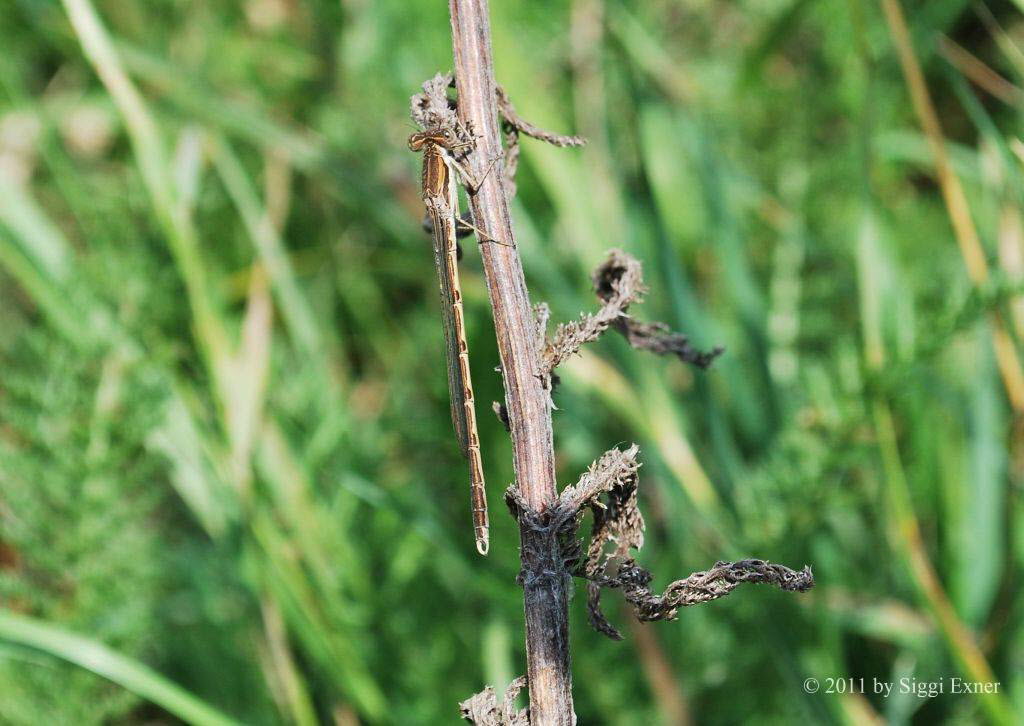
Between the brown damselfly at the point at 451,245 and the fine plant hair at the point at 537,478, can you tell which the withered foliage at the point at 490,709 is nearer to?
the fine plant hair at the point at 537,478

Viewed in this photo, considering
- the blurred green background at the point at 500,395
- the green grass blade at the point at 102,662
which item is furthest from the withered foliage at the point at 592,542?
the green grass blade at the point at 102,662

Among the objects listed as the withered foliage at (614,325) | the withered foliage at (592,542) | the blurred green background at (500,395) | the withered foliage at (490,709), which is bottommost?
the withered foliage at (490,709)

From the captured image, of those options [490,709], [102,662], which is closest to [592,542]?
[490,709]

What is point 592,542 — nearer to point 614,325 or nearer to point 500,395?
point 614,325

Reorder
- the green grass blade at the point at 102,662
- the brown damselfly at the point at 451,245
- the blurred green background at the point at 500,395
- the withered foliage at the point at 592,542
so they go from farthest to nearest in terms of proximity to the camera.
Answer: the blurred green background at the point at 500,395 < the green grass blade at the point at 102,662 < the brown damselfly at the point at 451,245 < the withered foliage at the point at 592,542

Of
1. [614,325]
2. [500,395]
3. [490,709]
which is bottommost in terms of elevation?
[490,709]

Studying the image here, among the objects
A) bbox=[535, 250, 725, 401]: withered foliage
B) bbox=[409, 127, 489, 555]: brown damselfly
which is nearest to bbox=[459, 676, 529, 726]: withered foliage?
bbox=[409, 127, 489, 555]: brown damselfly

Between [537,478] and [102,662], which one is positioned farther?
[102,662]

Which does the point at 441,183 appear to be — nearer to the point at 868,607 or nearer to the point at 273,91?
the point at 868,607
